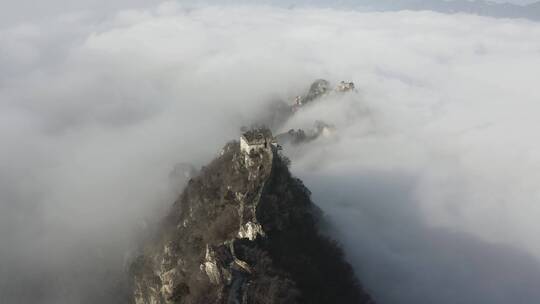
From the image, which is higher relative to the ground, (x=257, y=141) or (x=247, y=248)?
(x=257, y=141)

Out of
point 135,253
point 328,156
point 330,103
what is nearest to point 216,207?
point 135,253

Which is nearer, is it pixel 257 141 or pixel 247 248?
pixel 247 248

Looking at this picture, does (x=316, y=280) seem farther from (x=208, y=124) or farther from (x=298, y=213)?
(x=208, y=124)

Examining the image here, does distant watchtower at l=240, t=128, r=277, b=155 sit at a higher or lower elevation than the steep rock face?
higher

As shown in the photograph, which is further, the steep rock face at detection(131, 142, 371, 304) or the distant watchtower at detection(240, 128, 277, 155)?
the distant watchtower at detection(240, 128, 277, 155)
